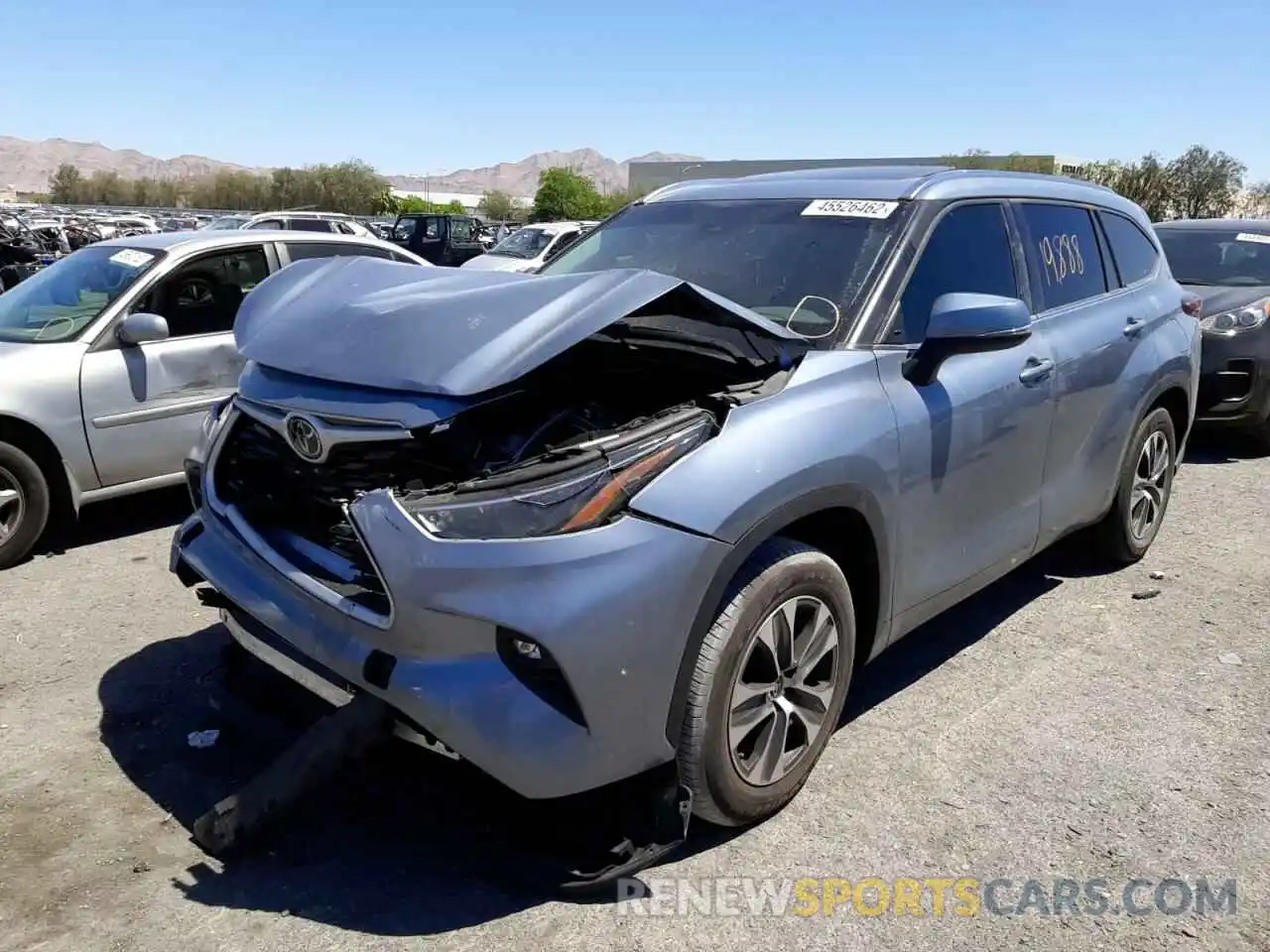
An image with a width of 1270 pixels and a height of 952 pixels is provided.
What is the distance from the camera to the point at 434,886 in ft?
8.99

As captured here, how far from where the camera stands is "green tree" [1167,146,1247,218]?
51094mm

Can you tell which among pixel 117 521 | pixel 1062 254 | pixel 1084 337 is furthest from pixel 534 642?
pixel 117 521

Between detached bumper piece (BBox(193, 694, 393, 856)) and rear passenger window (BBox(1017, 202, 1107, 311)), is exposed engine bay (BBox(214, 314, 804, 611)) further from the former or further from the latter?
rear passenger window (BBox(1017, 202, 1107, 311))

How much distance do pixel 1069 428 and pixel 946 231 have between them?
1.06 m

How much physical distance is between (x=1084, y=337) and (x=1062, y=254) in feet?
1.32

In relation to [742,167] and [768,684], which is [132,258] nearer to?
[768,684]

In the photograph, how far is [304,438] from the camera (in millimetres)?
2945

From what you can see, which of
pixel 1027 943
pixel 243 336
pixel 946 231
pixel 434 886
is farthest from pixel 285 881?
pixel 946 231

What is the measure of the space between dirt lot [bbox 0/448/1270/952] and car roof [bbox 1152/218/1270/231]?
5.93m

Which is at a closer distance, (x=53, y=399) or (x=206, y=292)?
(x=53, y=399)

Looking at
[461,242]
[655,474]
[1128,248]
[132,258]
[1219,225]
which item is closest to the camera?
[655,474]

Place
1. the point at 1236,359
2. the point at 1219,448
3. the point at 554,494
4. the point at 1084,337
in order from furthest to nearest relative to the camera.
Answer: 1. the point at 1219,448
2. the point at 1236,359
3. the point at 1084,337
4. the point at 554,494
